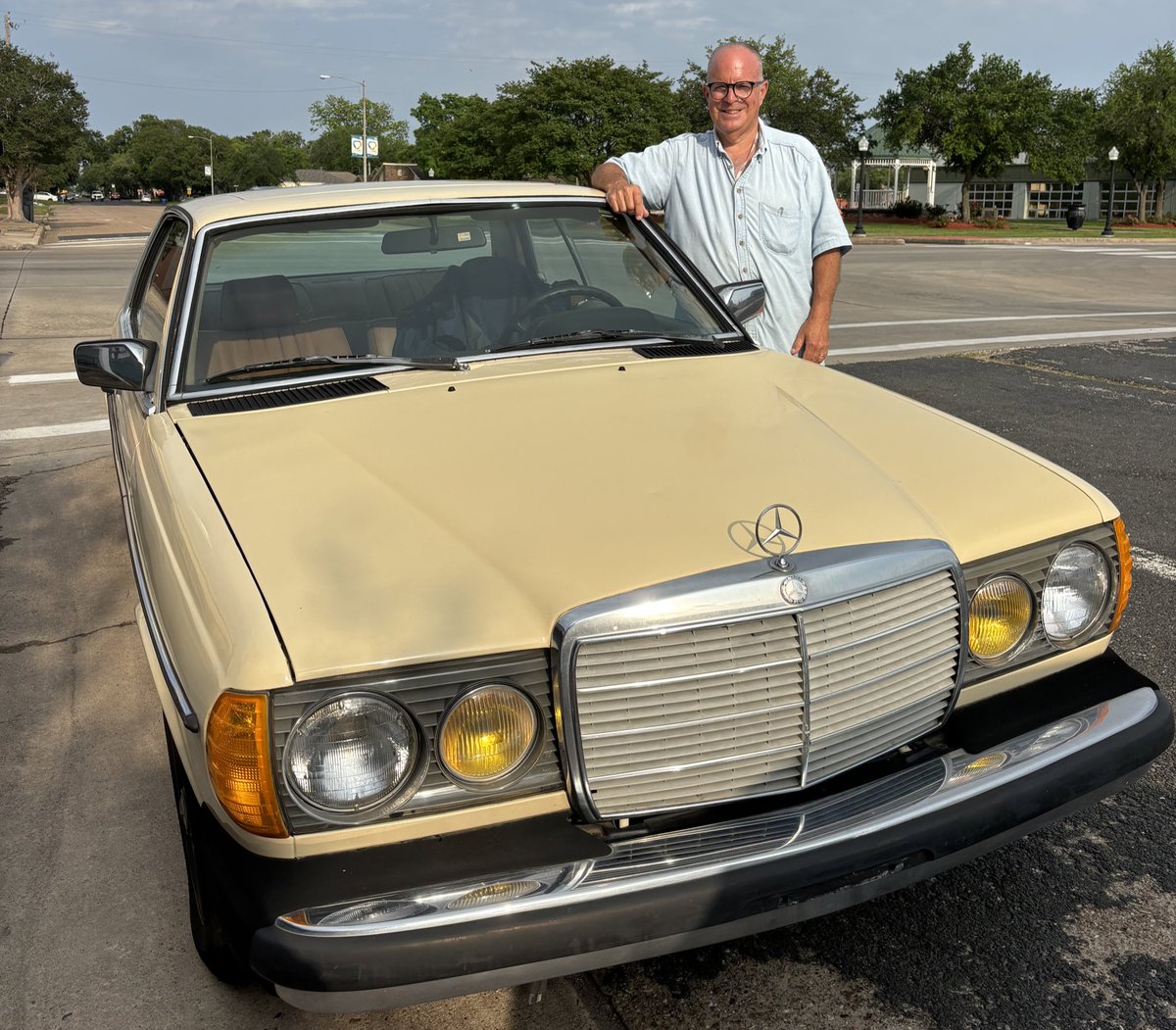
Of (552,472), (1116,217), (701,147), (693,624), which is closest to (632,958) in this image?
(693,624)

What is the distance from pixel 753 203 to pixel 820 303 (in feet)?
1.59

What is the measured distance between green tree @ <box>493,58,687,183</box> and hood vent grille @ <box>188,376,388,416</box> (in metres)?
46.8

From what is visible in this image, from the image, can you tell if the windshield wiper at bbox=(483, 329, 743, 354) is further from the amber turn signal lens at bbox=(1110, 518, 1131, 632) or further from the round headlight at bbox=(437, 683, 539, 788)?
the round headlight at bbox=(437, 683, 539, 788)

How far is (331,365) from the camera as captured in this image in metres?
3.10

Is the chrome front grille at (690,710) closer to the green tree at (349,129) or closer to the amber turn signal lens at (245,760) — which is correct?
the amber turn signal lens at (245,760)

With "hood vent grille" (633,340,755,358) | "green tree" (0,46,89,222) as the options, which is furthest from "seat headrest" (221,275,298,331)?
"green tree" (0,46,89,222)

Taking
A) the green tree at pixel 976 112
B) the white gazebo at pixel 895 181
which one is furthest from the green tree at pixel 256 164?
the green tree at pixel 976 112

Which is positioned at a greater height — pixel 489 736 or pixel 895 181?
pixel 895 181

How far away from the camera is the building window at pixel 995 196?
7044 cm

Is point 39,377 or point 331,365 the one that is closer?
point 331,365

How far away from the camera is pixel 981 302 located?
16.2 m

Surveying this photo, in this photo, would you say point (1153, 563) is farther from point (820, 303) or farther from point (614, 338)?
point (614, 338)

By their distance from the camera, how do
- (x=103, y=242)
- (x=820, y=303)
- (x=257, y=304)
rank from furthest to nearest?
1. (x=103, y=242)
2. (x=820, y=303)
3. (x=257, y=304)

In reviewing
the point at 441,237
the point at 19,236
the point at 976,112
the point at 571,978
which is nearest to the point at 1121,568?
the point at 571,978
